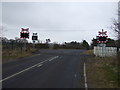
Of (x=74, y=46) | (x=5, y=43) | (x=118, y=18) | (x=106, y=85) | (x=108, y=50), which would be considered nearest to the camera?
(x=106, y=85)

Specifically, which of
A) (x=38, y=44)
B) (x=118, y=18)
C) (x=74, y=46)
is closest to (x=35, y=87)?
(x=118, y=18)

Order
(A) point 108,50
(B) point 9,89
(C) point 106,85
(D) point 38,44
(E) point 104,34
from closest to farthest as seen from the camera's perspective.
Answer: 1. (B) point 9,89
2. (C) point 106,85
3. (E) point 104,34
4. (A) point 108,50
5. (D) point 38,44

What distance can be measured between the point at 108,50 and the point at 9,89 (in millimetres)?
29879

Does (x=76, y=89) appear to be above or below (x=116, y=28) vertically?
below

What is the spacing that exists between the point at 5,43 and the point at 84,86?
132 feet

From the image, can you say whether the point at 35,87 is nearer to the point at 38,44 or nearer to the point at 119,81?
the point at 119,81

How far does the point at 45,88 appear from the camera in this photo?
10.6 meters

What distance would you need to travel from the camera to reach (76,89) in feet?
34.9

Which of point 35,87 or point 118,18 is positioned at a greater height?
point 118,18

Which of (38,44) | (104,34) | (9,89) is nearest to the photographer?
(9,89)

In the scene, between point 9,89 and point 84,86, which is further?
point 84,86

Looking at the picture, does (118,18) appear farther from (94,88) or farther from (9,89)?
(9,89)

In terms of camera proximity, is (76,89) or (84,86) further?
(84,86)

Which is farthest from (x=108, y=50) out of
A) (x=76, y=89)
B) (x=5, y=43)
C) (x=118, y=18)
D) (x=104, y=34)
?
(x=76, y=89)
